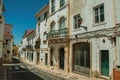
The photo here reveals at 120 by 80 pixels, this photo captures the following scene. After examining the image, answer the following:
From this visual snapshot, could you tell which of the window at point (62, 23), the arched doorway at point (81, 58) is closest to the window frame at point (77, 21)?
the arched doorway at point (81, 58)

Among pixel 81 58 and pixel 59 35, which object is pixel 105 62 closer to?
pixel 81 58

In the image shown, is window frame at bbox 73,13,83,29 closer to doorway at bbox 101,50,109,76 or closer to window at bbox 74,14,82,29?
window at bbox 74,14,82,29

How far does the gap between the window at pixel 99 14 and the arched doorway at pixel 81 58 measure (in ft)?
9.53

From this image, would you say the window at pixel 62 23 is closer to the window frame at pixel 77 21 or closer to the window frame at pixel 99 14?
the window frame at pixel 77 21

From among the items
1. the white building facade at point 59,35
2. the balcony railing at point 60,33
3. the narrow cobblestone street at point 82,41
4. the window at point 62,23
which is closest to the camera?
the narrow cobblestone street at point 82,41

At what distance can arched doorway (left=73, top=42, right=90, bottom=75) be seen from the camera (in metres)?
17.1

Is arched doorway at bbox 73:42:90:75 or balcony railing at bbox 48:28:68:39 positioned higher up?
balcony railing at bbox 48:28:68:39

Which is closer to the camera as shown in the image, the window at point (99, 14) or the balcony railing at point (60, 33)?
the window at point (99, 14)

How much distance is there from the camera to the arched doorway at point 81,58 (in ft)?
56.0

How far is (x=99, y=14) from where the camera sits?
15344 millimetres

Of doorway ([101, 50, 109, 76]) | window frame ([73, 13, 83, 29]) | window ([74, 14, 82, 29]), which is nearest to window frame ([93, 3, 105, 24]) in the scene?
window frame ([73, 13, 83, 29])

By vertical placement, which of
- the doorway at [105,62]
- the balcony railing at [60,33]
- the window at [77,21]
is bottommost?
the doorway at [105,62]

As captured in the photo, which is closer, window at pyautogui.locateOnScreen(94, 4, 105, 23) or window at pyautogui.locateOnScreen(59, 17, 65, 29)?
window at pyautogui.locateOnScreen(94, 4, 105, 23)

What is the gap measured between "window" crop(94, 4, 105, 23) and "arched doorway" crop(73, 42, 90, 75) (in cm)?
291
